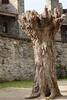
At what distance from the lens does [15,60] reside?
30.4 m

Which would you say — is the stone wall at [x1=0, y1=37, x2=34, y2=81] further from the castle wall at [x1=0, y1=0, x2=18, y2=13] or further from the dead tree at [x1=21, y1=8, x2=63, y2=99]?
the dead tree at [x1=21, y1=8, x2=63, y2=99]

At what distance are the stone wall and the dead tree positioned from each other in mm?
15950

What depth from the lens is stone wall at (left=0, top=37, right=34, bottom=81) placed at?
2920cm

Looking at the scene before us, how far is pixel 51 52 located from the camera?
1295cm

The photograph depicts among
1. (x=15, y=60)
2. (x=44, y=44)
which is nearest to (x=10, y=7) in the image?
(x=15, y=60)

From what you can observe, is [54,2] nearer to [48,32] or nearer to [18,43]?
[18,43]

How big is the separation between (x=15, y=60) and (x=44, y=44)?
17.7m

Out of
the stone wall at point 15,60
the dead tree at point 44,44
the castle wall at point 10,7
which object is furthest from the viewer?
the castle wall at point 10,7

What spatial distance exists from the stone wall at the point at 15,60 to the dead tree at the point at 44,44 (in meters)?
16.0

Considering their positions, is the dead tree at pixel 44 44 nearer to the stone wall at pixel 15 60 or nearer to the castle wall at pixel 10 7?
the stone wall at pixel 15 60

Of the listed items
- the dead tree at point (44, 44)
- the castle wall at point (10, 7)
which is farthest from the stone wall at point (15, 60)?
the dead tree at point (44, 44)

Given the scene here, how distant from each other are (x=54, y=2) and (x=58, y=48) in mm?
9292

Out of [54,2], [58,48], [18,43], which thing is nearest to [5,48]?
[18,43]

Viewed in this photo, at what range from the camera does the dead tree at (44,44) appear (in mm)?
12594
